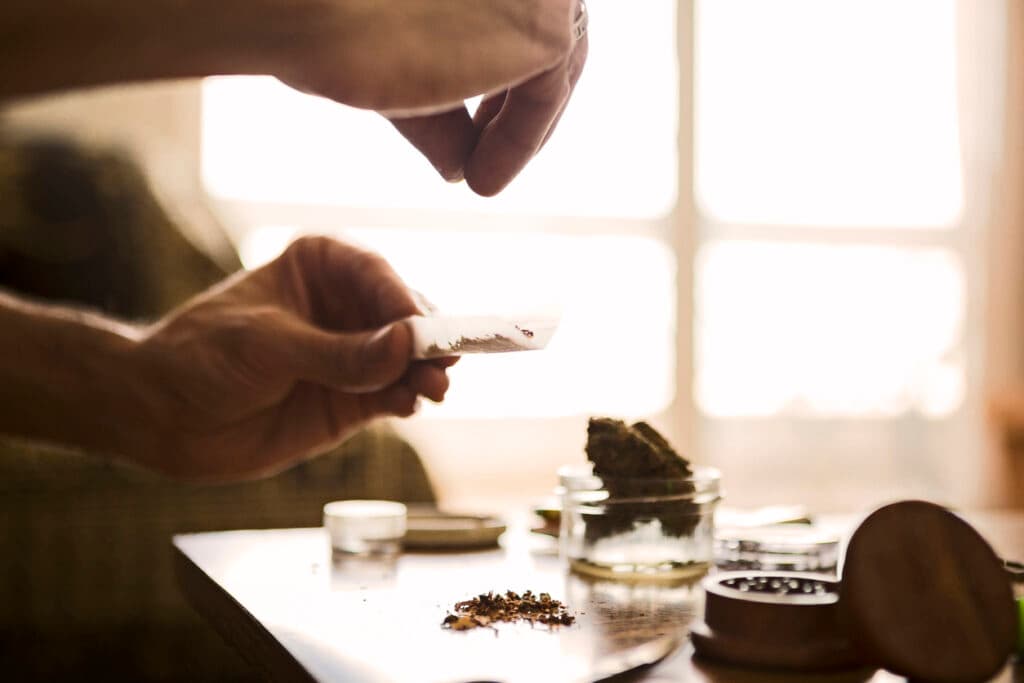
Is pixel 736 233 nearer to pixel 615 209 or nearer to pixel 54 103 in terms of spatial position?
→ pixel 615 209

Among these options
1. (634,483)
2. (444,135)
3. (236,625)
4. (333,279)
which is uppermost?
(444,135)

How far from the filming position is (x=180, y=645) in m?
2.06

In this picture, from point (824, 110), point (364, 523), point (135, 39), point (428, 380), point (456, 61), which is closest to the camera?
point (135, 39)

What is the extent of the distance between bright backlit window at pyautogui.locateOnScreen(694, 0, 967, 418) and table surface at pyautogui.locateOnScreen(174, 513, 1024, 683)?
11.8 ft

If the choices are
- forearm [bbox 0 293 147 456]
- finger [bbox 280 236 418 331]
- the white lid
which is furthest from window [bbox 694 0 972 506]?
forearm [bbox 0 293 147 456]

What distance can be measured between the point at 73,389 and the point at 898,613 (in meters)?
0.77

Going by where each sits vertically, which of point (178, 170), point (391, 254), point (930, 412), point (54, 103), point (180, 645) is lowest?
point (180, 645)

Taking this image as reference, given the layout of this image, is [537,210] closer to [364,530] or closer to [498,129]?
[364,530]

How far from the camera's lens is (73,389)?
3.47ft

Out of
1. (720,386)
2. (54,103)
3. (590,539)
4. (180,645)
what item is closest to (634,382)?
(720,386)

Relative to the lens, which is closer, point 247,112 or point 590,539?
point 590,539

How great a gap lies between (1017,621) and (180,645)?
170cm

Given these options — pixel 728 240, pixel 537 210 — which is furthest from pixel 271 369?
pixel 728 240

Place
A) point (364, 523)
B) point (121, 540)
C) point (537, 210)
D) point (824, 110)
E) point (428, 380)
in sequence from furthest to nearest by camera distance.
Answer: point (824, 110) → point (537, 210) → point (121, 540) → point (364, 523) → point (428, 380)
